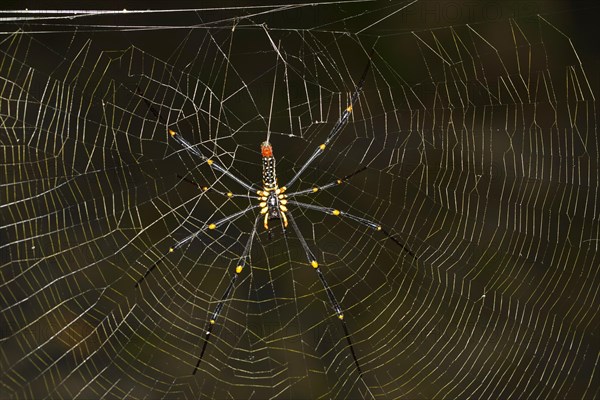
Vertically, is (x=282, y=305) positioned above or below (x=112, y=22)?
below

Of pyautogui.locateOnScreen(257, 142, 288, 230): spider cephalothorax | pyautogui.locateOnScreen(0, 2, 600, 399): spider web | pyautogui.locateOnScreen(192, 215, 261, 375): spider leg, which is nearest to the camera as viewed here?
pyautogui.locateOnScreen(192, 215, 261, 375): spider leg

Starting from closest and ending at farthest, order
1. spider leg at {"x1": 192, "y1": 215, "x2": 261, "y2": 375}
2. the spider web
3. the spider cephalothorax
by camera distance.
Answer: spider leg at {"x1": 192, "y1": 215, "x2": 261, "y2": 375} < the spider cephalothorax < the spider web

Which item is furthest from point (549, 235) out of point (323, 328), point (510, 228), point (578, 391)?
point (323, 328)

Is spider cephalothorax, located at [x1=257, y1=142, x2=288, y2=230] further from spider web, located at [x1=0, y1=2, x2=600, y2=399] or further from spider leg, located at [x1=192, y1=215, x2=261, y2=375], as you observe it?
spider web, located at [x1=0, y1=2, x2=600, y2=399]

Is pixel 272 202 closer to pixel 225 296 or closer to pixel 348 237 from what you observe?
pixel 225 296

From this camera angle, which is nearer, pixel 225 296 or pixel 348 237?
pixel 225 296

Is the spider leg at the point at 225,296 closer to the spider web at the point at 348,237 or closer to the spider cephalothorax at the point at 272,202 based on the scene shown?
the spider cephalothorax at the point at 272,202

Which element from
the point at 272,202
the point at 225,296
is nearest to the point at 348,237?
the point at 272,202

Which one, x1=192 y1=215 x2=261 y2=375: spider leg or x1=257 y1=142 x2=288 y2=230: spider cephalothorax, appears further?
x1=257 y1=142 x2=288 y2=230: spider cephalothorax

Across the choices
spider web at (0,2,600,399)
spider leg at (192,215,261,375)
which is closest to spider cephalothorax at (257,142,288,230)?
spider leg at (192,215,261,375)

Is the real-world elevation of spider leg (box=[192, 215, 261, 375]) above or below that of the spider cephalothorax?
below

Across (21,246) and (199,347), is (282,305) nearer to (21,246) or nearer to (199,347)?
(199,347)
